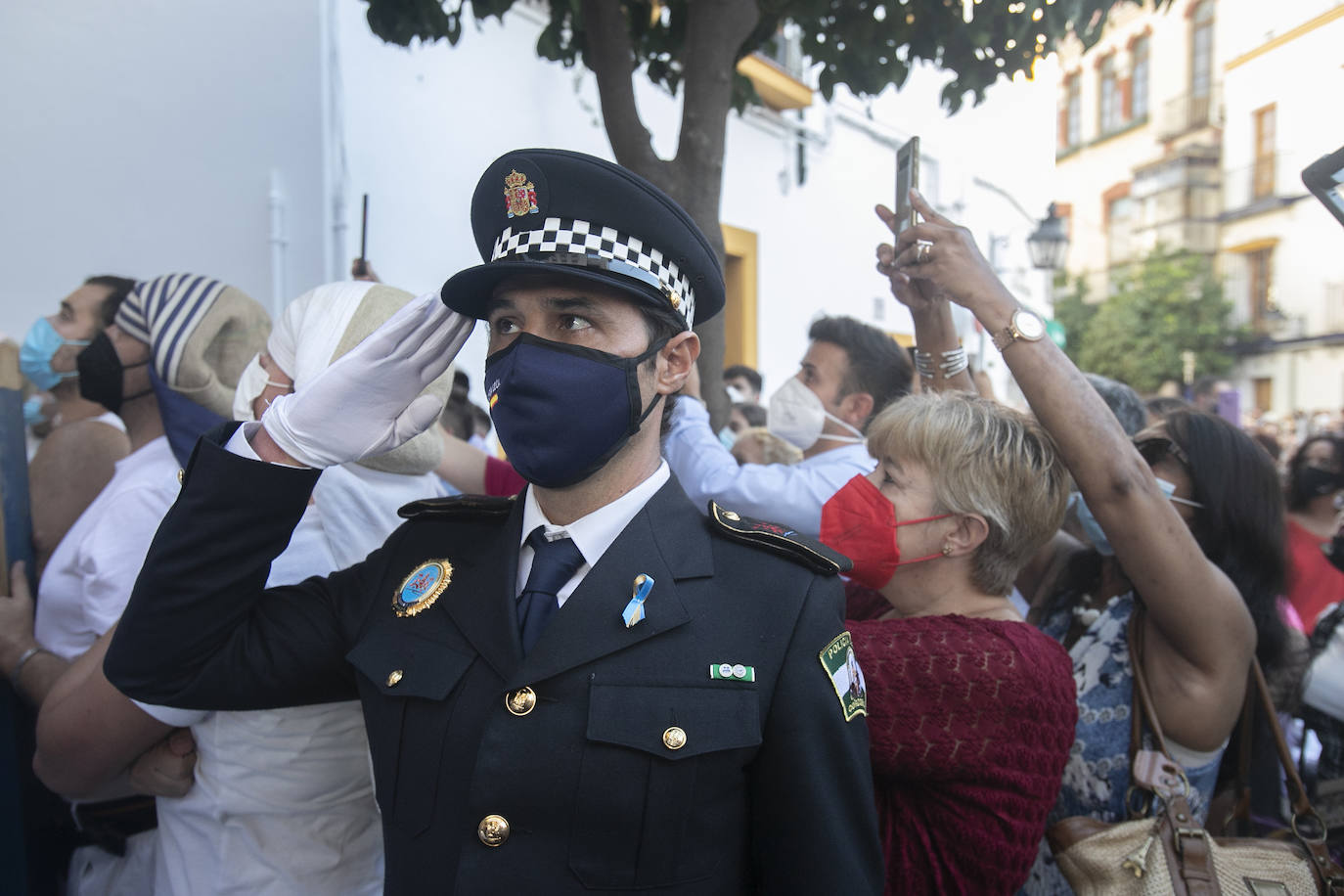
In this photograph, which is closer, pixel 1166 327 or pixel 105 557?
pixel 105 557

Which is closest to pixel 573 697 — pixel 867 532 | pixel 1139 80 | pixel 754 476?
pixel 867 532

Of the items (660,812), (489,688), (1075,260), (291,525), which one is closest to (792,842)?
(660,812)

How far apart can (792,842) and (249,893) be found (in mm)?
1113

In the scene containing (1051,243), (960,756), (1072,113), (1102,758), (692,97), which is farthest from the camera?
(1072,113)

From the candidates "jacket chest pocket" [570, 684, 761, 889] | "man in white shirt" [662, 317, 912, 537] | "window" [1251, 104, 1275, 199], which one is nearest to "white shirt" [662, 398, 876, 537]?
"man in white shirt" [662, 317, 912, 537]

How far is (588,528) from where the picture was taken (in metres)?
1.49

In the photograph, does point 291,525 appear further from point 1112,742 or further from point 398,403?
point 1112,742

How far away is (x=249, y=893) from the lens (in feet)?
5.66

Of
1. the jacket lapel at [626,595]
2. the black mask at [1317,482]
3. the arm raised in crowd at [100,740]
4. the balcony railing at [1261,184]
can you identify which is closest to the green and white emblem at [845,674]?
the jacket lapel at [626,595]

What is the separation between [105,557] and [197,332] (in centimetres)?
54

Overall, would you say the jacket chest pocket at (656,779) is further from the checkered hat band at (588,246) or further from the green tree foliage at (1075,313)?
the green tree foliage at (1075,313)

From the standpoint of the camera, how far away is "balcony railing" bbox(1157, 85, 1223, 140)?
88.9 feet

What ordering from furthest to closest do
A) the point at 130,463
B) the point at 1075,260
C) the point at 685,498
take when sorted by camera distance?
the point at 1075,260
the point at 130,463
the point at 685,498

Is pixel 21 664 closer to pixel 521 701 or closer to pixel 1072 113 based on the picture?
pixel 521 701
